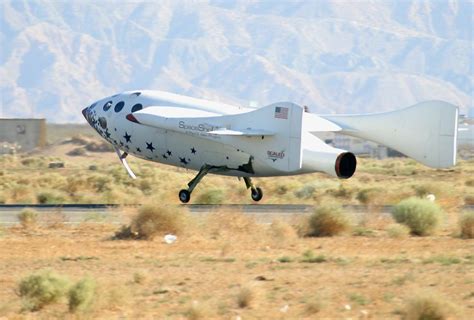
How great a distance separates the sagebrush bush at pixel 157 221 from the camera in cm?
2902

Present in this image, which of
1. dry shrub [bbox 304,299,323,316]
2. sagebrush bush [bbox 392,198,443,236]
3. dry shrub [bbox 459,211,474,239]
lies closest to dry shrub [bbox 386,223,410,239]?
sagebrush bush [bbox 392,198,443,236]

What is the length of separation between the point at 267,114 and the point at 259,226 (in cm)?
566

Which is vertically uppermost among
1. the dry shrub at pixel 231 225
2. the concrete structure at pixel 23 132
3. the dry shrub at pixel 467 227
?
the concrete structure at pixel 23 132

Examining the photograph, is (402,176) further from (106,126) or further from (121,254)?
(121,254)

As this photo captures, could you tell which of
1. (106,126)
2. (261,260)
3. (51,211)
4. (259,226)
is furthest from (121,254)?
(106,126)

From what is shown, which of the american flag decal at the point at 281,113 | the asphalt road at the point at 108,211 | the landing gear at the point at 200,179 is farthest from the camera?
the landing gear at the point at 200,179

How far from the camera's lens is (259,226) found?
102 feet

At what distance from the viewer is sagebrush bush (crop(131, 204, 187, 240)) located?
2902 cm

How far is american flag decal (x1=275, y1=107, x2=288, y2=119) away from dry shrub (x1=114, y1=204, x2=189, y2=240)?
655cm

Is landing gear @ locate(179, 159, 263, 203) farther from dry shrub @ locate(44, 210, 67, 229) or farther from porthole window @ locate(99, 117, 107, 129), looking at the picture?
dry shrub @ locate(44, 210, 67, 229)

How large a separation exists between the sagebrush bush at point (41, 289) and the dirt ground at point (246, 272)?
0.42ft

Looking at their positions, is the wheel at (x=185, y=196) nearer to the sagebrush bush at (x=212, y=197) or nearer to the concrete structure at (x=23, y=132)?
the sagebrush bush at (x=212, y=197)

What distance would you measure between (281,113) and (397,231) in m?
7.74

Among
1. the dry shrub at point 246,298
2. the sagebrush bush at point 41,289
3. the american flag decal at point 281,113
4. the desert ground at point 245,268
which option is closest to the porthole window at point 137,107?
the desert ground at point 245,268
